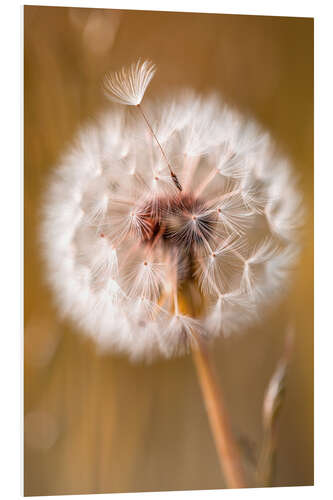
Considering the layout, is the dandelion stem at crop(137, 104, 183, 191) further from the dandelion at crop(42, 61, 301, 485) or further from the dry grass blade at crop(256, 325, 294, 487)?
the dry grass blade at crop(256, 325, 294, 487)

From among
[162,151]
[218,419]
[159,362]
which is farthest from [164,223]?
[218,419]

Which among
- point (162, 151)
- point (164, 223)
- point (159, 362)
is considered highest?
point (162, 151)

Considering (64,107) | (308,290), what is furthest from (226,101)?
(308,290)

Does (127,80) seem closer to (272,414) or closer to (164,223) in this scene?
(164,223)

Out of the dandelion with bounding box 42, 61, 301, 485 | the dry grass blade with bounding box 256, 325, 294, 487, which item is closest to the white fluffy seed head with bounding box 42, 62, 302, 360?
the dandelion with bounding box 42, 61, 301, 485
